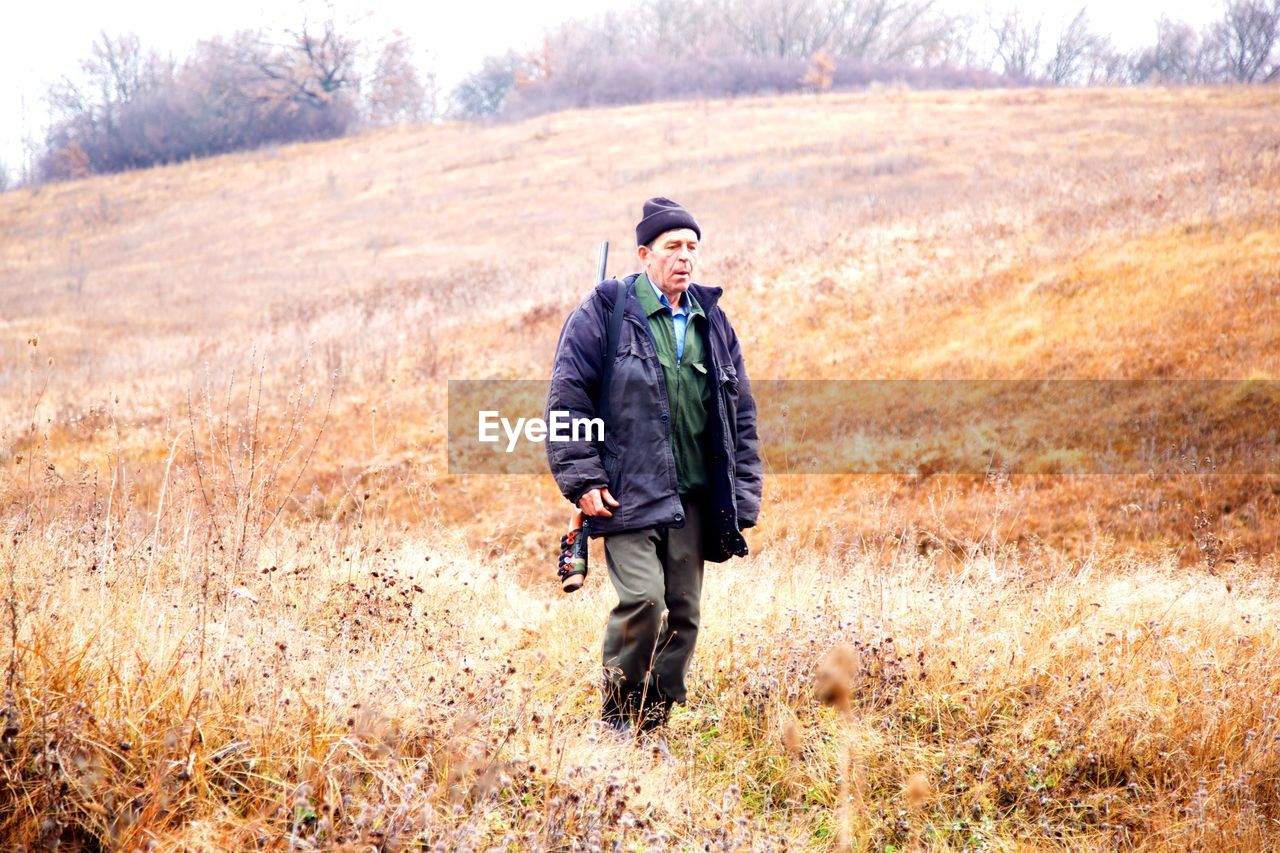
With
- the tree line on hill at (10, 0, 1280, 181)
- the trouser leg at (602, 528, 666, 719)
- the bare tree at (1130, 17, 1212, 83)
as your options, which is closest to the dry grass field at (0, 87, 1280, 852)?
the trouser leg at (602, 528, 666, 719)

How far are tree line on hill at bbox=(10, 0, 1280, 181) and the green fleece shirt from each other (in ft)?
144

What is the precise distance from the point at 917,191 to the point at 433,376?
13625mm

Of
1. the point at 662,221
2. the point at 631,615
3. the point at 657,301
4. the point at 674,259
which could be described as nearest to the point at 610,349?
the point at 657,301

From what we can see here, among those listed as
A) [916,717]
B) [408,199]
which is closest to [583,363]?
[916,717]

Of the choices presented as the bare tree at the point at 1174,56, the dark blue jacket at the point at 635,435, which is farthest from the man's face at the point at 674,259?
the bare tree at the point at 1174,56

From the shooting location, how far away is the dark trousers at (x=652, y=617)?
3381 mm

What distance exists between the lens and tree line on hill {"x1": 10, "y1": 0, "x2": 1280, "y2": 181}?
48719 mm

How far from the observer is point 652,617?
3373 millimetres

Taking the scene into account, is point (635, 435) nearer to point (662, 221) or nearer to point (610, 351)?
point (610, 351)

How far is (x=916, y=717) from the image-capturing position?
3.78 m

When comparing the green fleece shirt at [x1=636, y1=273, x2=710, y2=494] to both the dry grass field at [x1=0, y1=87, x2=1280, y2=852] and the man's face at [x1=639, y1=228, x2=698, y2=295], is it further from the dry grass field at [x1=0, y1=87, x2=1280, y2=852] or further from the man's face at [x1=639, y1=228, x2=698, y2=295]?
the dry grass field at [x1=0, y1=87, x2=1280, y2=852]

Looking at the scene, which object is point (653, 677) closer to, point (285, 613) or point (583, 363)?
point (583, 363)

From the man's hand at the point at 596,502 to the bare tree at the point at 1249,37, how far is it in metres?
59.1

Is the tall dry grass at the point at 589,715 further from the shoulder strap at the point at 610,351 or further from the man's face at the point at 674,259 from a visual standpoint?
the man's face at the point at 674,259
